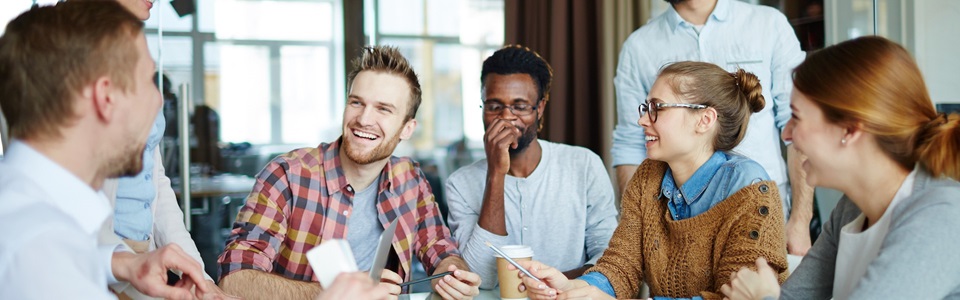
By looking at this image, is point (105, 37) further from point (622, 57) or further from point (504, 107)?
point (622, 57)

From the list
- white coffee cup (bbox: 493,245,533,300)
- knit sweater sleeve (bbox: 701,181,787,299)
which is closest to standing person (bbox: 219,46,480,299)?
white coffee cup (bbox: 493,245,533,300)

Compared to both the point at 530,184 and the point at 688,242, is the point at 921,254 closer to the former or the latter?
the point at 688,242

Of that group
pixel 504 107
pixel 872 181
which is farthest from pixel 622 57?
pixel 872 181

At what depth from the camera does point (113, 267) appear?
1583 mm

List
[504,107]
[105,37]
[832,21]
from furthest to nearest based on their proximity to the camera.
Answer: [832,21]
[504,107]
[105,37]

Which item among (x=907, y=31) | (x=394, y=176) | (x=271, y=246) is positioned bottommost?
(x=271, y=246)

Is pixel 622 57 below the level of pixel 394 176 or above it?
above

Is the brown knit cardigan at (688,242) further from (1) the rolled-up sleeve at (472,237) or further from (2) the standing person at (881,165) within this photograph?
(1) the rolled-up sleeve at (472,237)

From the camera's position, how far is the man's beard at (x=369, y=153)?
2477 mm

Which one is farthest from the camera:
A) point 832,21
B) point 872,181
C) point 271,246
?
point 832,21

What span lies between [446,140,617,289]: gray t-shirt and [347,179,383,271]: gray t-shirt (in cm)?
32

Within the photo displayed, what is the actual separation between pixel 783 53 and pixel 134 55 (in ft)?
7.27

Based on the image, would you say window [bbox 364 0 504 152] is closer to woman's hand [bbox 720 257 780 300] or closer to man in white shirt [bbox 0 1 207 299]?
woman's hand [bbox 720 257 780 300]

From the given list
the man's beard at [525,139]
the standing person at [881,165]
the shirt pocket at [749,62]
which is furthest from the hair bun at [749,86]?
the man's beard at [525,139]
